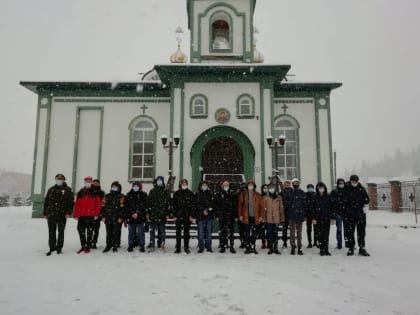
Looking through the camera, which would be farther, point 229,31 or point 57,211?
point 229,31

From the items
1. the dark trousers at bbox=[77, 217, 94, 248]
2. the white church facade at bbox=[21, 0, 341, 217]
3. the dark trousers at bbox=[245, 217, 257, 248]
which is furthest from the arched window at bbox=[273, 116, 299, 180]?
the dark trousers at bbox=[77, 217, 94, 248]

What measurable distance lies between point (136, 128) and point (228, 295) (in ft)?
40.6

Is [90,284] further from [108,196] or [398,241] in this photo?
[398,241]

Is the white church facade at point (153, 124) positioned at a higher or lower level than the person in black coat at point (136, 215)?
higher

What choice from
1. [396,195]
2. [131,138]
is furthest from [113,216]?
[396,195]

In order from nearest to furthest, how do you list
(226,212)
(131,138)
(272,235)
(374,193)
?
1. (272,235)
2. (226,212)
3. (131,138)
4. (374,193)

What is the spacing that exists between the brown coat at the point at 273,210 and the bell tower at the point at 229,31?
8.79 metres

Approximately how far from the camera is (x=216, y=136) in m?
13.5

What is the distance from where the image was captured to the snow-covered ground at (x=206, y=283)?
12.9ft

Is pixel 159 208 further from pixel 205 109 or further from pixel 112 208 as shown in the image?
pixel 205 109

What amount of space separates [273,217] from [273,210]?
0.56 feet

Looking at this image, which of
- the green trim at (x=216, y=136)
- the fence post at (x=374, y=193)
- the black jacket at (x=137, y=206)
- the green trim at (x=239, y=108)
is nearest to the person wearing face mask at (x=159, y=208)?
the black jacket at (x=137, y=206)

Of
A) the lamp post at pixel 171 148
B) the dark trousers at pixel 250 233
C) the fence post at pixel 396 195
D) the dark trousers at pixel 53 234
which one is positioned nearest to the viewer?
the dark trousers at pixel 53 234

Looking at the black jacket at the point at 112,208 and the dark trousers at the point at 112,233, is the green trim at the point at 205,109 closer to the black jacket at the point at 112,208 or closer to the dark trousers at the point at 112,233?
the black jacket at the point at 112,208
